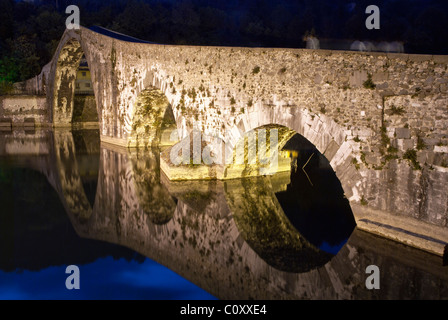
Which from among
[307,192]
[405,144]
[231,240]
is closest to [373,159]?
[405,144]

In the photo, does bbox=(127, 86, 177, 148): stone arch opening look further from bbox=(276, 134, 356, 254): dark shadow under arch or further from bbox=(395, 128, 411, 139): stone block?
bbox=(395, 128, 411, 139): stone block

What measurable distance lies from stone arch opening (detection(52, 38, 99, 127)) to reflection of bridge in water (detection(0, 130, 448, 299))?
53.3ft

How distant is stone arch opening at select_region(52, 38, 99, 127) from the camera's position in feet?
96.4

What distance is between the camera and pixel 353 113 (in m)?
8.67

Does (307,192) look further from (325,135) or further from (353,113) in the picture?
(353,113)

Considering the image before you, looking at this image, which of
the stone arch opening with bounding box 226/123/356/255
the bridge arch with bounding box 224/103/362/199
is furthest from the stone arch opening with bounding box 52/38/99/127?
the bridge arch with bounding box 224/103/362/199

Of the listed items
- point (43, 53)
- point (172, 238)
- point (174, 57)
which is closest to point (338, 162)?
point (172, 238)

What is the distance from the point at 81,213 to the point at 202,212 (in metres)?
2.79

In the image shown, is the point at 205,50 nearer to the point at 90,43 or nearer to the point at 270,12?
the point at 90,43

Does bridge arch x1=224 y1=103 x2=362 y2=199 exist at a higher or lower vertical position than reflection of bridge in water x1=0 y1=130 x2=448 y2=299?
higher

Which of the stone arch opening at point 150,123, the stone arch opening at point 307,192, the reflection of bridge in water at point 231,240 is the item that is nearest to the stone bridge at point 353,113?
the stone arch opening at point 307,192

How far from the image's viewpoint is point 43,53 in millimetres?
45188

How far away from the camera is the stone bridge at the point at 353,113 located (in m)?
7.51

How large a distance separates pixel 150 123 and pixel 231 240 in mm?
12256
